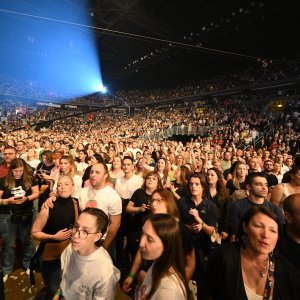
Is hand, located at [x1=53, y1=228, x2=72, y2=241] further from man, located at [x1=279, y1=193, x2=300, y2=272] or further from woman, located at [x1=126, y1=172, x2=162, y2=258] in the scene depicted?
man, located at [x1=279, y1=193, x2=300, y2=272]

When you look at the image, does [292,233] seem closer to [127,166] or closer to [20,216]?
[127,166]

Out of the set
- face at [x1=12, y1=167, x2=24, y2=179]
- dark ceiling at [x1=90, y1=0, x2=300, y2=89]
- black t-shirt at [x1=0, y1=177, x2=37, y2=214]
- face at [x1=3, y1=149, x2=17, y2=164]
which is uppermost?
dark ceiling at [x1=90, y1=0, x2=300, y2=89]

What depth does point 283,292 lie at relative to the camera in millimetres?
1403

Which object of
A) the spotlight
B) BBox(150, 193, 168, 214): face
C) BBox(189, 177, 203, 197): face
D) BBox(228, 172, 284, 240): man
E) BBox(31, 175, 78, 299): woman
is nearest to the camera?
BBox(31, 175, 78, 299): woman

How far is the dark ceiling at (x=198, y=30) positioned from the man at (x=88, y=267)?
12777 millimetres

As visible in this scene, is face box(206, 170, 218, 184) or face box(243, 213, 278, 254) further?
face box(206, 170, 218, 184)

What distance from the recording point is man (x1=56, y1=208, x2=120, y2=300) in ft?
5.54

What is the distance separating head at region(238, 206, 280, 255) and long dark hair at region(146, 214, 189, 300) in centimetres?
50

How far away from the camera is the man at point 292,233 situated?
1861 mm

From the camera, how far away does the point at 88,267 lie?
172 centimetres

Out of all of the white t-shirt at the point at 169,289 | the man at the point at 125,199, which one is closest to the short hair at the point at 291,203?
the white t-shirt at the point at 169,289

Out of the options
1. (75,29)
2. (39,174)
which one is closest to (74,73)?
(75,29)

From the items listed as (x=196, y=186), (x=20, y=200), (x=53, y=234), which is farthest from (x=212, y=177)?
(x=20, y=200)

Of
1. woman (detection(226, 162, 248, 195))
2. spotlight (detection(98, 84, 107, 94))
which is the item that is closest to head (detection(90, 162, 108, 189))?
woman (detection(226, 162, 248, 195))
